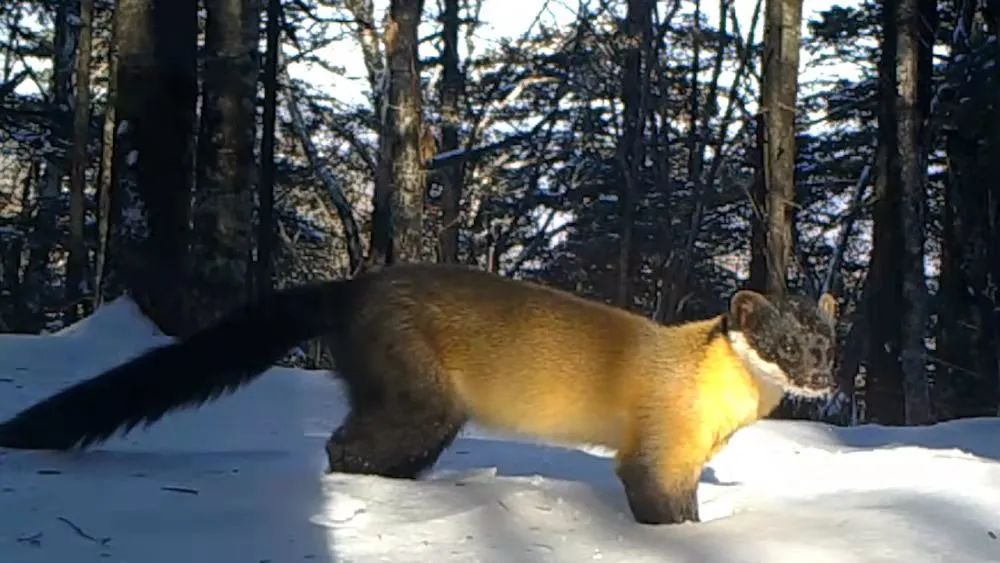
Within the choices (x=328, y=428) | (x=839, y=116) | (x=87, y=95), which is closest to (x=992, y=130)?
(x=839, y=116)

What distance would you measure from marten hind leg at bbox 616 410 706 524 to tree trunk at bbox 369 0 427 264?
7.44 meters

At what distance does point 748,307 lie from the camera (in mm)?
4875

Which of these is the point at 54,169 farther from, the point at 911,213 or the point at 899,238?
the point at 911,213

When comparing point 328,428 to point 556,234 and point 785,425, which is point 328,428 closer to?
point 785,425

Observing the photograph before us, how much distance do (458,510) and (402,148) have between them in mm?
8373

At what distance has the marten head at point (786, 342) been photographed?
4.79 meters

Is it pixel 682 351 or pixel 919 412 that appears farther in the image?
pixel 919 412

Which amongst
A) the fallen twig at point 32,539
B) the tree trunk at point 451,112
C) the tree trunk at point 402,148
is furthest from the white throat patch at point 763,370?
the tree trunk at point 451,112

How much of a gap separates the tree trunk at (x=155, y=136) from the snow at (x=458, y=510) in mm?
3617

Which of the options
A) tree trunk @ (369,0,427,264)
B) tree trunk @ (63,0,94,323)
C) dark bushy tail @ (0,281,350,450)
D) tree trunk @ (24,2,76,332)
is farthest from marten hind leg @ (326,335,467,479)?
tree trunk @ (24,2,76,332)

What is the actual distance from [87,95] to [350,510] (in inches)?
845

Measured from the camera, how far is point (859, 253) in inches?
1226

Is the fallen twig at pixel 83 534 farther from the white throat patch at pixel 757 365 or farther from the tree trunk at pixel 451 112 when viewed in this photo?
the tree trunk at pixel 451 112

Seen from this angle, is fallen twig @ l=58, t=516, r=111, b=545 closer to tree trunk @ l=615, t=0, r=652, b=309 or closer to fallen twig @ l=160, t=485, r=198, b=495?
fallen twig @ l=160, t=485, r=198, b=495
